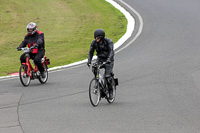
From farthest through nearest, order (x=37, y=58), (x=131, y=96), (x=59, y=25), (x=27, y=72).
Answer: (x=59, y=25) → (x=37, y=58) → (x=27, y=72) → (x=131, y=96)

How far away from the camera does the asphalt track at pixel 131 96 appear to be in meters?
9.87

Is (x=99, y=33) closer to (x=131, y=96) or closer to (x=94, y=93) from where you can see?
(x=94, y=93)

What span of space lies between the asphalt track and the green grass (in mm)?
2299

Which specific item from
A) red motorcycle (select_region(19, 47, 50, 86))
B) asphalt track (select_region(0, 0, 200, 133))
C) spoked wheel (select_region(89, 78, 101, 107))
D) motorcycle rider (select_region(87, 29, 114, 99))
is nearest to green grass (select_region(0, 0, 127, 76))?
asphalt track (select_region(0, 0, 200, 133))

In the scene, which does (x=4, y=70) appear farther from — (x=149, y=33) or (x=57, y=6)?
(x=57, y=6)

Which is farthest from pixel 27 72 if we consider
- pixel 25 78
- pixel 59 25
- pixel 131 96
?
pixel 59 25

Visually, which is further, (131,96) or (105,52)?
(131,96)

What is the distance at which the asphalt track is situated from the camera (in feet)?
32.4

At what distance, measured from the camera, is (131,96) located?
13156mm

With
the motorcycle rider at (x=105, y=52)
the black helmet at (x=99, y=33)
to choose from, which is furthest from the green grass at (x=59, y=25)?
the black helmet at (x=99, y=33)

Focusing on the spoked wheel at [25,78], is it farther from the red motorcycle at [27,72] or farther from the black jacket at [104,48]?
the black jacket at [104,48]

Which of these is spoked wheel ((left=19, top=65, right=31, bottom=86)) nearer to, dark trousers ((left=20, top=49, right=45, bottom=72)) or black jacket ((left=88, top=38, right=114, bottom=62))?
dark trousers ((left=20, top=49, right=45, bottom=72))

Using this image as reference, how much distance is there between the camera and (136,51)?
21141 mm

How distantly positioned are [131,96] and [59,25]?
15.4 metres
